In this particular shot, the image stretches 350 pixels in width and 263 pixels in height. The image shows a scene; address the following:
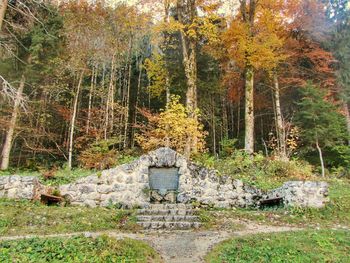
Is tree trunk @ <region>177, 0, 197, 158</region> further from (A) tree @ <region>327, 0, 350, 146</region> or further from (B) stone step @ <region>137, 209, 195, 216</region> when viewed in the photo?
(A) tree @ <region>327, 0, 350, 146</region>

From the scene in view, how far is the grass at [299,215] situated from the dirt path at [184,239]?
2.57ft

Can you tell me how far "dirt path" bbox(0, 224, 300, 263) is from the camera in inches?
251

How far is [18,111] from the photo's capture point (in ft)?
49.4

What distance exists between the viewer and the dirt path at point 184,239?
6383 millimetres

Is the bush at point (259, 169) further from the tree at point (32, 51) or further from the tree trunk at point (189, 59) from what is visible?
the tree at point (32, 51)

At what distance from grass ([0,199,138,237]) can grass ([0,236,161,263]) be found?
165cm

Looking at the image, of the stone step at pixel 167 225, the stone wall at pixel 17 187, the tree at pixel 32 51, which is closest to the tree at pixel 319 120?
the stone step at pixel 167 225

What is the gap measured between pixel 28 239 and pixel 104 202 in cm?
473

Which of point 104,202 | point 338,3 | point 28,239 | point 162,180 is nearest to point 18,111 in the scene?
point 104,202

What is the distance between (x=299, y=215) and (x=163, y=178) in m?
4.37

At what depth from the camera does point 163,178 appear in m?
11.5

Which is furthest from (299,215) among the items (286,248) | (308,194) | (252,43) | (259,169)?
(252,43)

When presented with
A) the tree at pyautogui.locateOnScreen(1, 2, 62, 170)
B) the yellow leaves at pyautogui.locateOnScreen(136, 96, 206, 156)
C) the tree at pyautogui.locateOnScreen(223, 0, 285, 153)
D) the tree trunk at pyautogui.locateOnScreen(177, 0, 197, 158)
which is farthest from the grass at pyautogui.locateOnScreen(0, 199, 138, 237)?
the tree at pyautogui.locateOnScreen(223, 0, 285, 153)

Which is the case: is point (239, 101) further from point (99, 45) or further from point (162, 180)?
point (162, 180)
